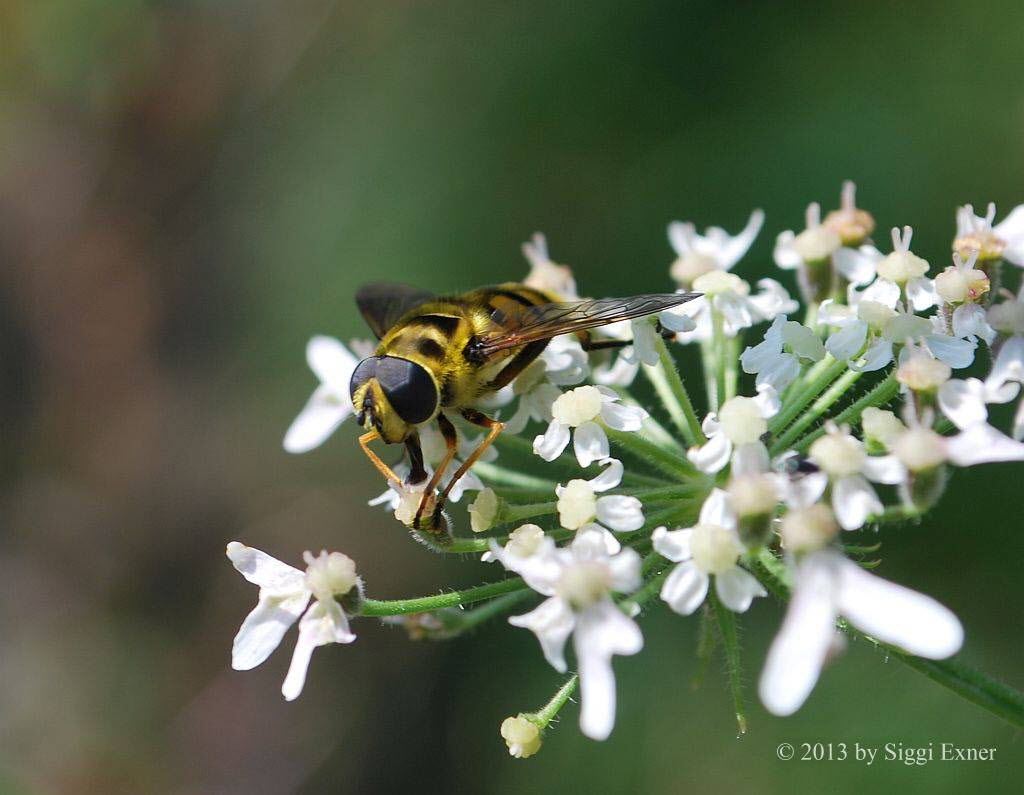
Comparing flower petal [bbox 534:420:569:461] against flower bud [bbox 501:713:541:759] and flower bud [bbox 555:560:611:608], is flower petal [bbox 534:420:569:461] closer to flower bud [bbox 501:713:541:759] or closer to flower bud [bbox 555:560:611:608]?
flower bud [bbox 555:560:611:608]

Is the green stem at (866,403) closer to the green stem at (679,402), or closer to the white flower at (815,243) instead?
the green stem at (679,402)

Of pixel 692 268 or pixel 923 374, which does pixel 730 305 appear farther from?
pixel 923 374

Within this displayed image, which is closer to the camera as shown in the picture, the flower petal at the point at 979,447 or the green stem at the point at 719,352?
the flower petal at the point at 979,447

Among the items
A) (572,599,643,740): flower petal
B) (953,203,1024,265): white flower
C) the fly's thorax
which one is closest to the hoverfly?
the fly's thorax

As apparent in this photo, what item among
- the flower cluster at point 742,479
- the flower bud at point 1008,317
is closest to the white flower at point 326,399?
the flower cluster at point 742,479

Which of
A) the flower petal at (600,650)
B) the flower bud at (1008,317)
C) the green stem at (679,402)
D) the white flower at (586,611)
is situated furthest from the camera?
the green stem at (679,402)

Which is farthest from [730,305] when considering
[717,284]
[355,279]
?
[355,279]
